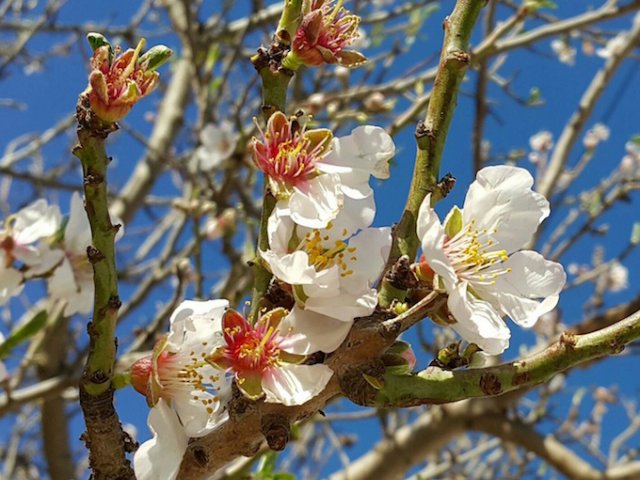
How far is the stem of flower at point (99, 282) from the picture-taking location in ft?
2.27

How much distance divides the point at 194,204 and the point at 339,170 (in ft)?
5.08

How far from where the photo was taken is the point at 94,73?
0.70m

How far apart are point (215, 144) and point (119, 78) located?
7.84 feet

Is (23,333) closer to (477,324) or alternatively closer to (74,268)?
(74,268)

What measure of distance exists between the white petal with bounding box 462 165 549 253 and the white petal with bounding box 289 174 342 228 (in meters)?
0.17

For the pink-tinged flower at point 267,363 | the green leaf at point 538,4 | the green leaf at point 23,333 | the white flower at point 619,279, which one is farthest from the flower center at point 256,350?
the white flower at point 619,279

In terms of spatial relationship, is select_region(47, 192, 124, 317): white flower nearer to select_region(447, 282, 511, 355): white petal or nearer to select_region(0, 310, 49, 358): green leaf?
select_region(0, 310, 49, 358): green leaf

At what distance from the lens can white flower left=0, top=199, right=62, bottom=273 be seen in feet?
4.65

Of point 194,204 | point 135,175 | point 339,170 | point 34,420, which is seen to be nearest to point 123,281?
point 135,175

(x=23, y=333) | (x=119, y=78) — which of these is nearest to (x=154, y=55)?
(x=119, y=78)

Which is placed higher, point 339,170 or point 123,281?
point 339,170

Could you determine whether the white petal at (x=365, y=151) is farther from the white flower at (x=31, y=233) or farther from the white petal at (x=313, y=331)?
the white flower at (x=31, y=233)

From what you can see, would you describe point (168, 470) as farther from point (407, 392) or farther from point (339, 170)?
point (339, 170)

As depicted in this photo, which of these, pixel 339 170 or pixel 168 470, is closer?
pixel 168 470
